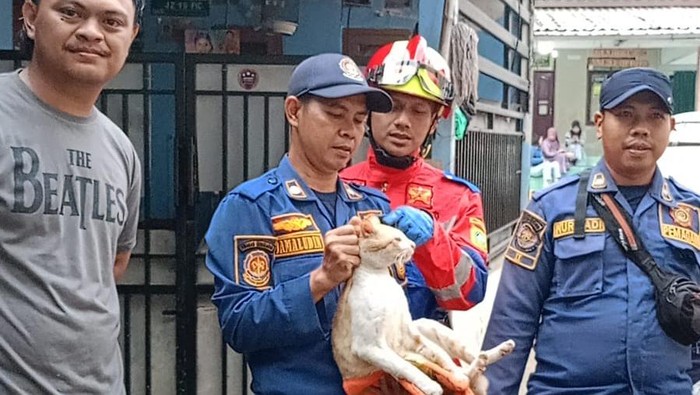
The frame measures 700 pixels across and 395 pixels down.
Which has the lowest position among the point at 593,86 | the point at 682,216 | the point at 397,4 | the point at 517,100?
the point at 682,216

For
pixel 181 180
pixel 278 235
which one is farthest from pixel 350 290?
pixel 181 180

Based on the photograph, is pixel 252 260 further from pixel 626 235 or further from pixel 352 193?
pixel 626 235

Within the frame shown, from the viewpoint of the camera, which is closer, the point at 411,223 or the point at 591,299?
the point at 411,223

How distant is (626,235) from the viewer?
2.47 metres

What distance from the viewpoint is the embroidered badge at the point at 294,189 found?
2.00 meters

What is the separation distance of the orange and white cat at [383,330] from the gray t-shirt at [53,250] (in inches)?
22.9

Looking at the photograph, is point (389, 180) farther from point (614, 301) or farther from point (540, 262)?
point (614, 301)

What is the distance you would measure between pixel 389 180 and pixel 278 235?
0.66 meters

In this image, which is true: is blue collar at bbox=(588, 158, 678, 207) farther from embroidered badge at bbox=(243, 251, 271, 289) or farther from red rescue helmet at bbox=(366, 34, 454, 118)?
embroidered badge at bbox=(243, 251, 271, 289)

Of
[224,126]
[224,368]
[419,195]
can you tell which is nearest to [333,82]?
[419,195]

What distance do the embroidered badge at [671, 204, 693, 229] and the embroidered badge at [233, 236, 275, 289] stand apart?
1.41 meters

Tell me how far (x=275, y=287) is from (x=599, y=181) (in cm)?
126

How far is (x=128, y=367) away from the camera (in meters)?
4.30

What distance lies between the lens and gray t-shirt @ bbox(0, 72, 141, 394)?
1690 millimetres
